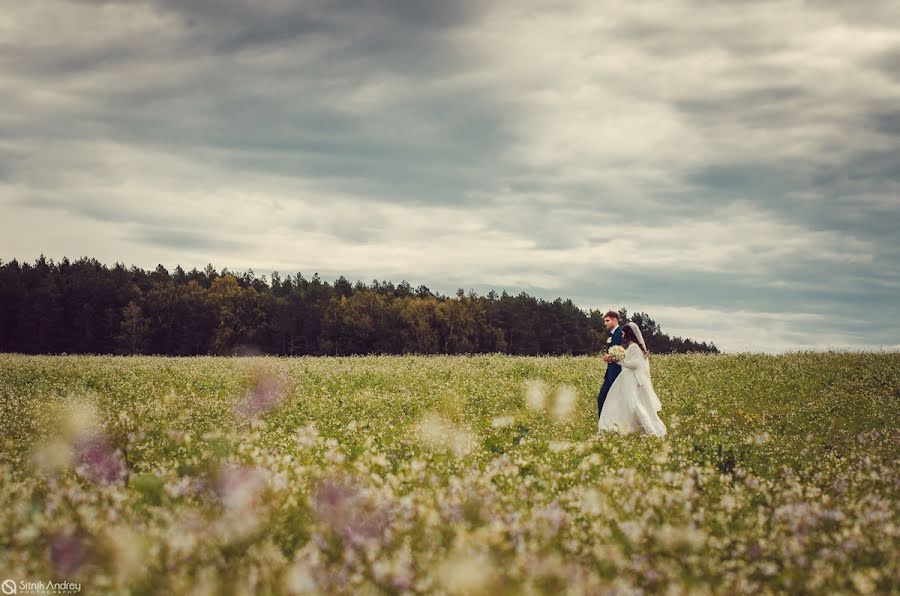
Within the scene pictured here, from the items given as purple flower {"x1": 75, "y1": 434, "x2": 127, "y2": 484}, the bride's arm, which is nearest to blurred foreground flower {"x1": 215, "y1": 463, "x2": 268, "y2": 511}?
purple flower {"x1": 75, "y1": 434, "x2": 127, "y2": 484}

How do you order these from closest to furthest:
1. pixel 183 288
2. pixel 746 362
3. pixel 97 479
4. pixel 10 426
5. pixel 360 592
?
pixel 360 592
pixel 97 479
pixel 10 426
pixel 746 362
pixel 183 288

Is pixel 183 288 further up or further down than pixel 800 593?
further up

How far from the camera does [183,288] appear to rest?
332 ft

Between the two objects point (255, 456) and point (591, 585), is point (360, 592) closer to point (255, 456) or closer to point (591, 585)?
point (591, 585)

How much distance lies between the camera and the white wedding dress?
16.8 m

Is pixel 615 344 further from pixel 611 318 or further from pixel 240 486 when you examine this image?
pixel 240 486

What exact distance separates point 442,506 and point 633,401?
1022cm

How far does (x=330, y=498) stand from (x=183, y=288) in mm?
101781

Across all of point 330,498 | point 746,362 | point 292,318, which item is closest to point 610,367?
point 330,498

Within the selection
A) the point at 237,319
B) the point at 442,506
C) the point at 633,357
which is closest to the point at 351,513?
the point at 442,506

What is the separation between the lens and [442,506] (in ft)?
25.6

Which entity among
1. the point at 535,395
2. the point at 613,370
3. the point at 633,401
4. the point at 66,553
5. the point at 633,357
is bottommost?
the point at 66,553

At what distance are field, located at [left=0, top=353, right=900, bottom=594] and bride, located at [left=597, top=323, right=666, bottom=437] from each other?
2.97 feet

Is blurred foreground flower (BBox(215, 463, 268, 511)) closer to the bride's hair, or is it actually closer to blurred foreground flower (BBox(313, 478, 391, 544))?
blurred foreground flower (BBox(313, 478, 391, 544))
